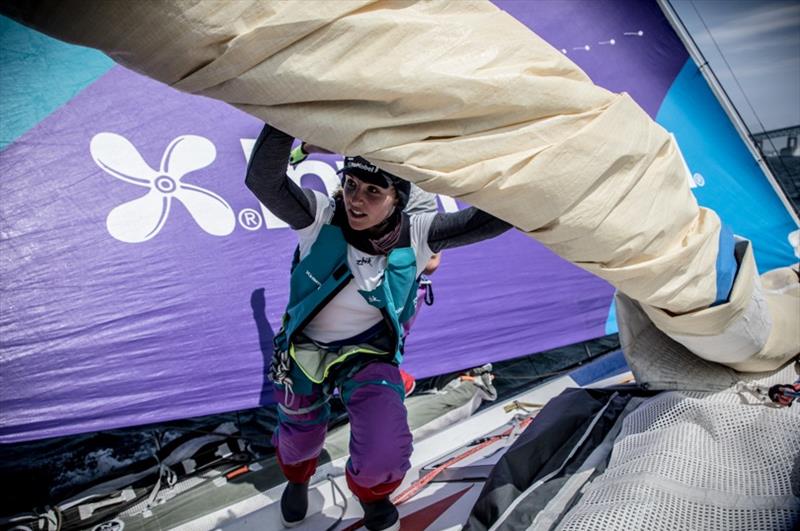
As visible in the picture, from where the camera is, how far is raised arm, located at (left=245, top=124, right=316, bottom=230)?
1175 mm

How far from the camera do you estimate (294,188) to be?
1.37m

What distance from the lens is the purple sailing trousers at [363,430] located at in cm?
149

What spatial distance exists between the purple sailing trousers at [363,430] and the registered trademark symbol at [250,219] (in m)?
0.86

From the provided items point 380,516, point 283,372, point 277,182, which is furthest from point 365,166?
point 380,516

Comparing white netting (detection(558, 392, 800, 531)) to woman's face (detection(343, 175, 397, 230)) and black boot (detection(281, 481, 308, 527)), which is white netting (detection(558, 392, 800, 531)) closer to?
woman's face (detection(343, 175, 397, 230))

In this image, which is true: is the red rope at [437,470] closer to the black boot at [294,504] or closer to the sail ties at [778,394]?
the black boot at [294,504]

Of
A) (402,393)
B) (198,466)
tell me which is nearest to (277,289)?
(198,466)

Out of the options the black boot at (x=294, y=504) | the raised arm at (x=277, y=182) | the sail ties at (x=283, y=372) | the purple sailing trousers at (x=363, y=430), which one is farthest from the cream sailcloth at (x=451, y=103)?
the black boot at (x=294, y=504)

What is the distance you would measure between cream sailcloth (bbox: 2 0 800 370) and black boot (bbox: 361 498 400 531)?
3.04 feet

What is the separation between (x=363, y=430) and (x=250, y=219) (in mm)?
1139

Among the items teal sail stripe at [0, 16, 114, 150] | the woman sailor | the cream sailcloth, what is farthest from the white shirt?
teal sail stripe at [0, 16, 114, 150]

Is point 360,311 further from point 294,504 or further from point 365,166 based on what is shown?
point 294,504

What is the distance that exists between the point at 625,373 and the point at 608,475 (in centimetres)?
152

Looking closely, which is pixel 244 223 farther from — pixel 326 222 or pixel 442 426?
pixel 442 426
